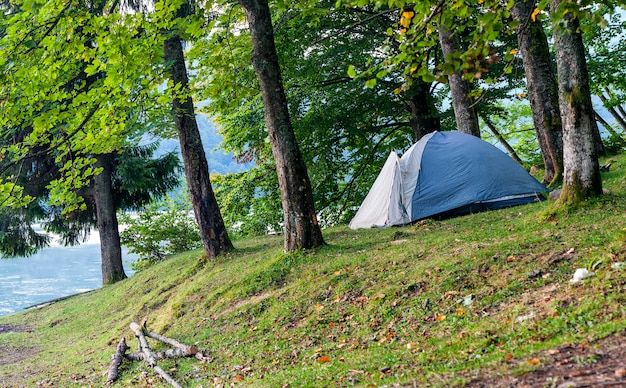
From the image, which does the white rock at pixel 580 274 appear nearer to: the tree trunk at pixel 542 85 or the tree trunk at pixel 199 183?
the tree trunk at pixel 542 85

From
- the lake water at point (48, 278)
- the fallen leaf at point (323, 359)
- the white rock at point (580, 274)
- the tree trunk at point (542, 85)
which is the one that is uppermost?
the tree trunk at point (542, 85)

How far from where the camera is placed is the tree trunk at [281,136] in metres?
9.87

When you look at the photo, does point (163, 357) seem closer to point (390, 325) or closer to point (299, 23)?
point (390, 325)

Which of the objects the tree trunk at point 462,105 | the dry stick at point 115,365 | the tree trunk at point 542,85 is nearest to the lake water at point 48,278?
the dry stick at point 115,365

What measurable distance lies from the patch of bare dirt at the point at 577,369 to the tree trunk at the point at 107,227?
1831cm

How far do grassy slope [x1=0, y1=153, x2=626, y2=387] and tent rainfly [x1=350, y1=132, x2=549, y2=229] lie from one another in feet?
2.61

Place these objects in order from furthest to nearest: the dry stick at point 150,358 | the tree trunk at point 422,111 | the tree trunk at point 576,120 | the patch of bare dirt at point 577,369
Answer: the tree trunk at point 422,111 < the tree trunk at point 576,120 < the dry stick at point 150,358 < the patch of bare dirt at point 577,369

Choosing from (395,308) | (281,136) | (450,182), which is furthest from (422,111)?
(395,308)

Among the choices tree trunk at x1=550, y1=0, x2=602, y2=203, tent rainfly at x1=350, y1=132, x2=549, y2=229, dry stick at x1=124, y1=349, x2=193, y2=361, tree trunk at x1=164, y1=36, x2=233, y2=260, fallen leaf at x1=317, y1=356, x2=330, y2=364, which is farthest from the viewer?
tree trunk at x1=164, y1=36, x2=233, y2=260

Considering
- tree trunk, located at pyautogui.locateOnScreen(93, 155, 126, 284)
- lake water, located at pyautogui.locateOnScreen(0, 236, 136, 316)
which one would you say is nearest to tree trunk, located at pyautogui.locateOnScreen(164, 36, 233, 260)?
tree trunk, located at pyautogui.locateOnScreen(93, 155, 126, 284)

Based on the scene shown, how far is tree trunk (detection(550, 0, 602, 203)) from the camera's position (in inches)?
305

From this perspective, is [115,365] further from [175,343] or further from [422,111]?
[422,111]

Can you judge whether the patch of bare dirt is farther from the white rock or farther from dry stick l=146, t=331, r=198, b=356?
dry stick l=146, t=331, r=198, b=356

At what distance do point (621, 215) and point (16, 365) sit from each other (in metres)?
11.4
